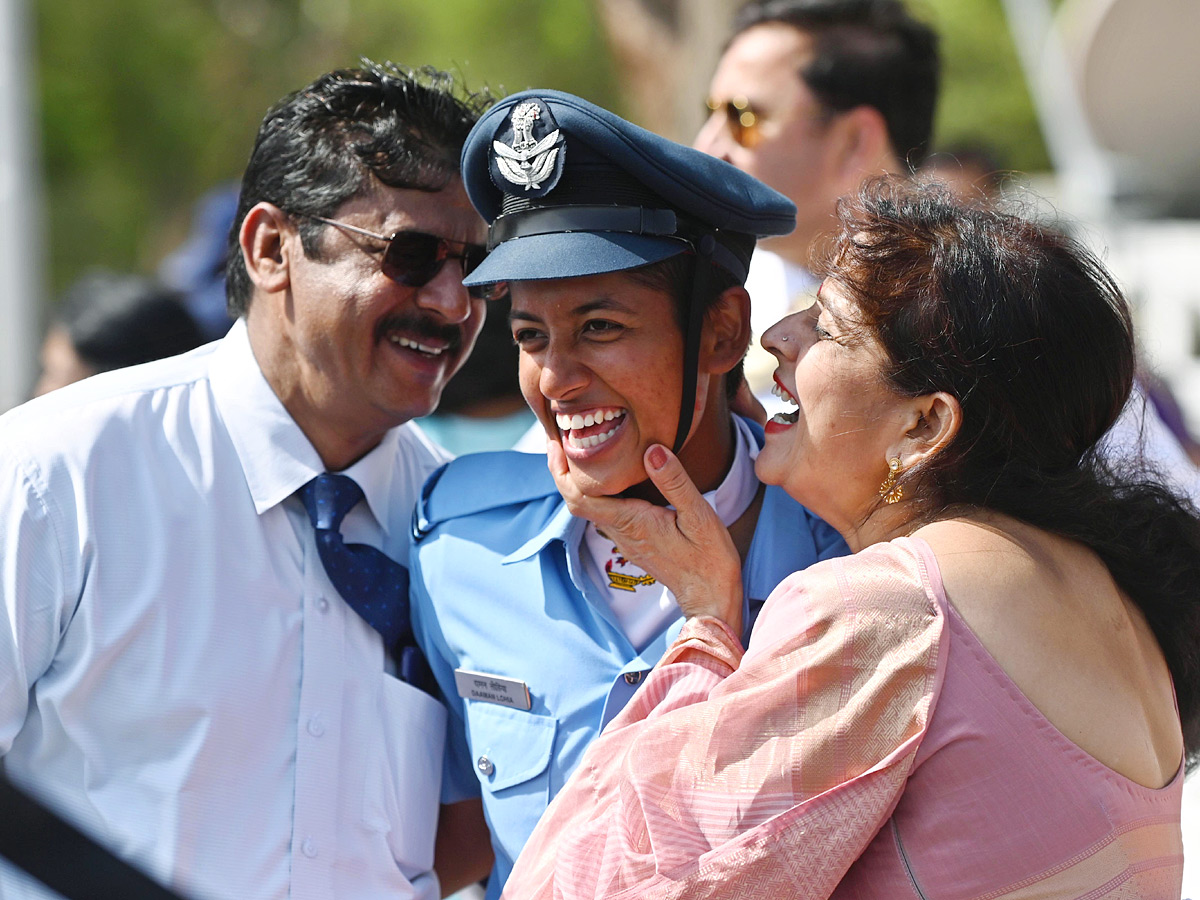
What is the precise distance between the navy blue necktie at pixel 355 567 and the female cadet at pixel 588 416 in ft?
0.21

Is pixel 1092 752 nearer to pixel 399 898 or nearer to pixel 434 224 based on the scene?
pixel 399 898

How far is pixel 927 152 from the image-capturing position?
4176 millimetres

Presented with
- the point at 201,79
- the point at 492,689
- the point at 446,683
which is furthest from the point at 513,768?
the point at 201,79

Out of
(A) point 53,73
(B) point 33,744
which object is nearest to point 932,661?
(B) point 33,744

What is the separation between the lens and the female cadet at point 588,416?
7.25 feet

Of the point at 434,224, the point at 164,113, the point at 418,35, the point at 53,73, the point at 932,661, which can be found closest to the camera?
the point at 932,661

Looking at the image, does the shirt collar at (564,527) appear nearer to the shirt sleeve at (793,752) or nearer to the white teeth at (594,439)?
the white teeth at (594,439)

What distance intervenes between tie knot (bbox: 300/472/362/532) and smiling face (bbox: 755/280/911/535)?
894mm

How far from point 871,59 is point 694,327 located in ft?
6.63

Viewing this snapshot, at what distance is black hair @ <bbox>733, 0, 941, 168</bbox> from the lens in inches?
152

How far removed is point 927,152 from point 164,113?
72.0 ft

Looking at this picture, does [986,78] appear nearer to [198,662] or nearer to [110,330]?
[110,330]

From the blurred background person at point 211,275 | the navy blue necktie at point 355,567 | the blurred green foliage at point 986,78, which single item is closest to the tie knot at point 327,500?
the navy blue necktie at point 355,567

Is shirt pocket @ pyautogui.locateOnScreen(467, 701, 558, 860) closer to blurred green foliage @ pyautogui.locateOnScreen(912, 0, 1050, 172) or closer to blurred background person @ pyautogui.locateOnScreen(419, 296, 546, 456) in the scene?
blurred background person @ pyautogui.locateOnScreen(419, 296, 546, 456)
